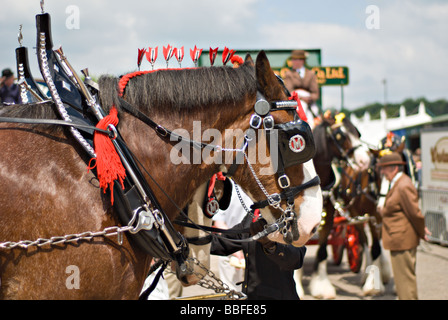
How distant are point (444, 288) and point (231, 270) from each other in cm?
370

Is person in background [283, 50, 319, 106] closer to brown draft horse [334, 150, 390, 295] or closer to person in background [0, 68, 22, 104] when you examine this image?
brown draft horse [334, 150, 390, 295]

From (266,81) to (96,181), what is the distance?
3.19ft

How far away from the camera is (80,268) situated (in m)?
1.89

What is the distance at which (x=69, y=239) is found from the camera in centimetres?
187

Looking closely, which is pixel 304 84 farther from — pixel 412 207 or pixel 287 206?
pixel 287 206

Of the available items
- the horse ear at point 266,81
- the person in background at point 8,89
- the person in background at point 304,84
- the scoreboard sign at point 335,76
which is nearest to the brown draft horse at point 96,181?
the horse ear at point 266,81

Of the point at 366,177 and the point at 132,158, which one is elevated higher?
the point at 132,158

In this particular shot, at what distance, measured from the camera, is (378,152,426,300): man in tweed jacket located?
5500 millimetres

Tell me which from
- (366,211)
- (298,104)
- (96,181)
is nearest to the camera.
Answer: (96,181)

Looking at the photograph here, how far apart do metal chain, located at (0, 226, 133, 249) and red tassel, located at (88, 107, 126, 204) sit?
127mm

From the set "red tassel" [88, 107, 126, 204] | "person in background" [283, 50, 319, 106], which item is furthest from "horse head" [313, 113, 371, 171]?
"red tassel" [88, 107, 126, 204]

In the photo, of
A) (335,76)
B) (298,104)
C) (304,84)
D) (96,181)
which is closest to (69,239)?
(96,181)
